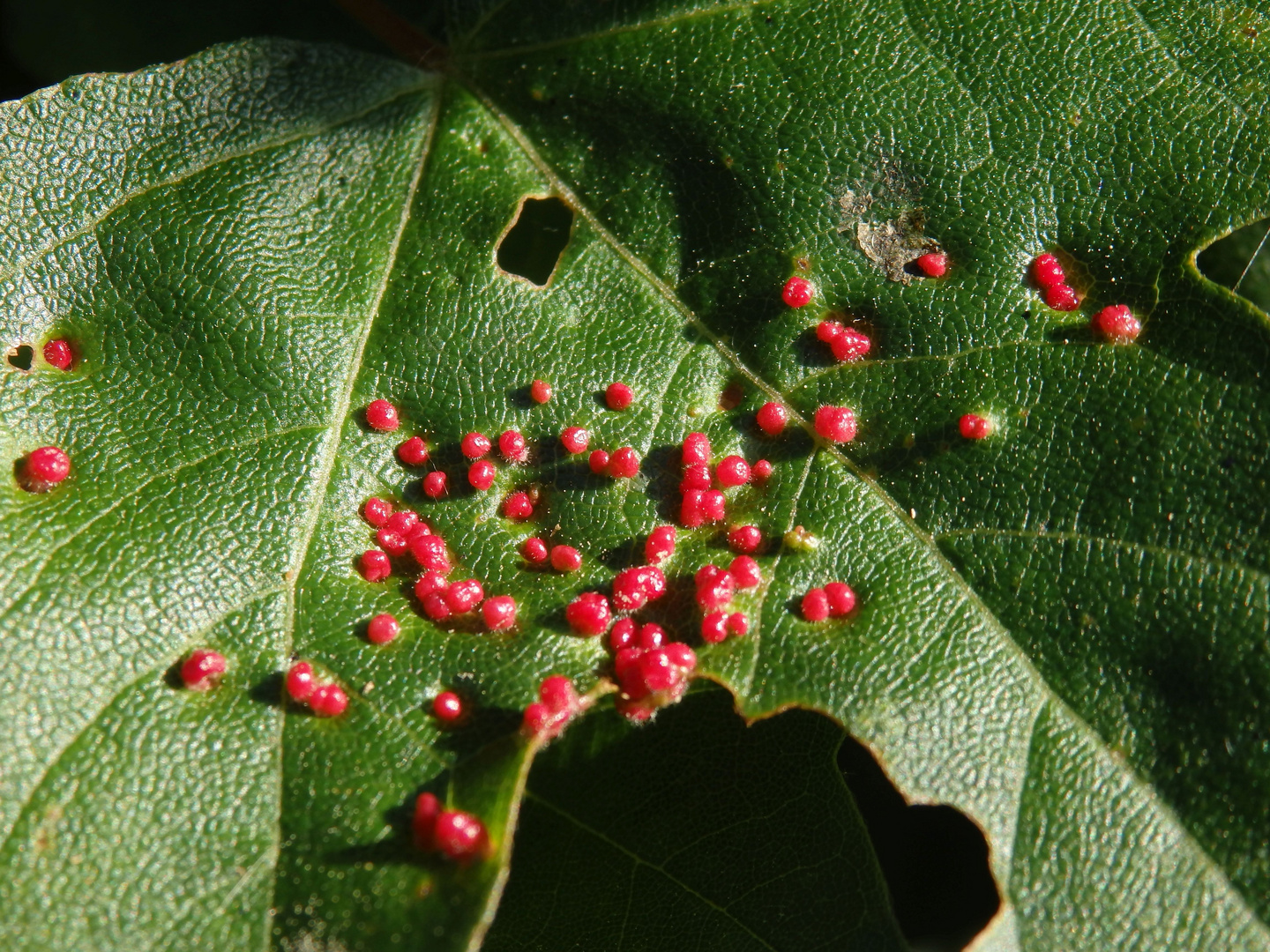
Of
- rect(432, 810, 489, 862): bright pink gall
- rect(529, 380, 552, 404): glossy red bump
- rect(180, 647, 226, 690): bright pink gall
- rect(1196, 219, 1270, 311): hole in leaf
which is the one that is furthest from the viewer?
rect(1196, 219, 1270, 311): hole in leaf

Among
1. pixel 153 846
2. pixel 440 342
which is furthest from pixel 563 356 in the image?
pixel 153 846

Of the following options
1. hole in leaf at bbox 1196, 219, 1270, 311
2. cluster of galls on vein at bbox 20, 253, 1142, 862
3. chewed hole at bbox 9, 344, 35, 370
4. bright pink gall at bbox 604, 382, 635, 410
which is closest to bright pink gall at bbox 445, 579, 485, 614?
cluster of galls on vein at bbox 20, 253, 1142, 862

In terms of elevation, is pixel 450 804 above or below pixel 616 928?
above

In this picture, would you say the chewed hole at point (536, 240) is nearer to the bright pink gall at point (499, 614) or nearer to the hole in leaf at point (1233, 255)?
the bright pink gall at point (499, 614)

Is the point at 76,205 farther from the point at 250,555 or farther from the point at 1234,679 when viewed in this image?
the point at 1234,679

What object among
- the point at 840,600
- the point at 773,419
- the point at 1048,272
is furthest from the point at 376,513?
the point at 1048,272

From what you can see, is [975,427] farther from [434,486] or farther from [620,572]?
[434,486]

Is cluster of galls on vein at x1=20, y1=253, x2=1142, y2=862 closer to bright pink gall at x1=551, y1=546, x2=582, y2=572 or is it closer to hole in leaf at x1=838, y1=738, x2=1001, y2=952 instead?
bright pink gall at x1=551, y1=546, x2=582, y2=572
